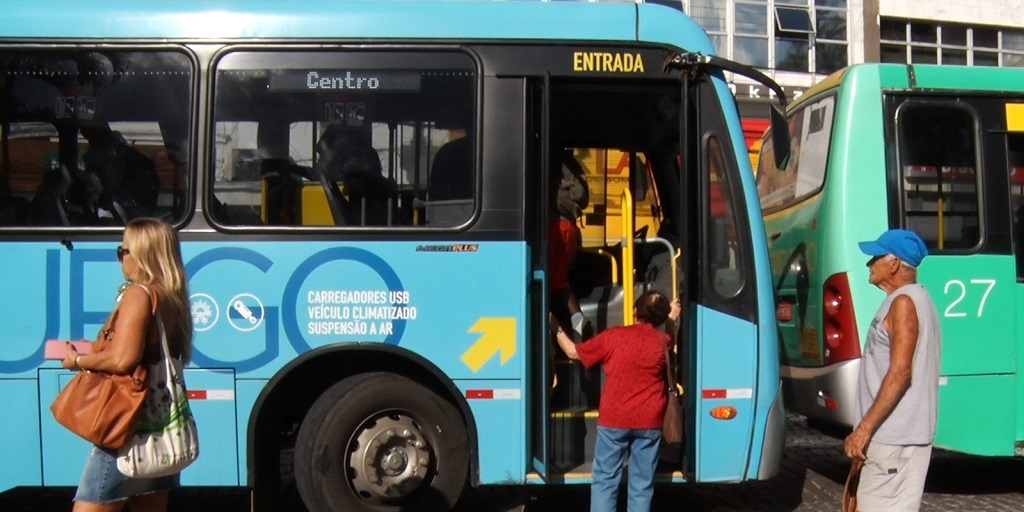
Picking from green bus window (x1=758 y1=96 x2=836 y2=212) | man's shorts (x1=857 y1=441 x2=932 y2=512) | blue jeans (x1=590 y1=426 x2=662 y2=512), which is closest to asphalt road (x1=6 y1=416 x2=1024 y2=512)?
blue jeans (x1=590 y1=426 x2=662 y2=512)

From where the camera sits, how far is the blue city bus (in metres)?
5.49

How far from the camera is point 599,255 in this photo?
263 inches

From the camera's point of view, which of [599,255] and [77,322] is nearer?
[77,322]

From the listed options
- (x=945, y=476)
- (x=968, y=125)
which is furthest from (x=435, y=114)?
(x=945, y=476)

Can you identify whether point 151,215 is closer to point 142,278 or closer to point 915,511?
point 142,278

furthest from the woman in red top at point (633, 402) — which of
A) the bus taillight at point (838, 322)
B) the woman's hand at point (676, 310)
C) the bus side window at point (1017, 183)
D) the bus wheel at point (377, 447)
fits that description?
the bus side window at point (1017, 183)

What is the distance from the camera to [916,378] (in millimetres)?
4266

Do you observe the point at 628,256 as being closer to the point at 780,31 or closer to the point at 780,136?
the point at 780,136

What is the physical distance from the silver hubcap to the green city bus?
2691 millimetres

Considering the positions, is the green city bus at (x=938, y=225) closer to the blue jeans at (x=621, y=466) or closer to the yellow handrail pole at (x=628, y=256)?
the yellow handrail pole at (x=628, y=256)

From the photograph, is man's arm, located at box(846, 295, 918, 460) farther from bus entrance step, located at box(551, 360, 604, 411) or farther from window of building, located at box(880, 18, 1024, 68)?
window of building, located at box(880, 18, 1024, 68)

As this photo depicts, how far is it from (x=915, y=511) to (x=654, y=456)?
1.35 m

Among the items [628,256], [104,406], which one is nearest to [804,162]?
[628,256]

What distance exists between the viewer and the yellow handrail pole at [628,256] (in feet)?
19.1
